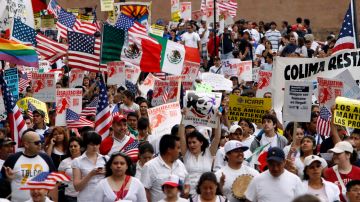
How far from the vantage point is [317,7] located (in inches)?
1642

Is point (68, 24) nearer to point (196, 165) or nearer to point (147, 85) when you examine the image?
point (147, 85)

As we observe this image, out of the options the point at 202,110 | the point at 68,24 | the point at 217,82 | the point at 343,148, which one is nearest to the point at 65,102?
the point at 202,110

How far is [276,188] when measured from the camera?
13.0 metres

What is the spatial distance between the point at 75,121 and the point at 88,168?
485cm

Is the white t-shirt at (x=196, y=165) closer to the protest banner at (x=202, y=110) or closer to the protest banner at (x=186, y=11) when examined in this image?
the protest banner at (x=202, y=110)

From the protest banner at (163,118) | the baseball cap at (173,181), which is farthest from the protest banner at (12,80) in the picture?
the baseball cap at (173,181)

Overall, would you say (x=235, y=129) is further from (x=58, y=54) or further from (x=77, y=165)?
(x=58, y=54)

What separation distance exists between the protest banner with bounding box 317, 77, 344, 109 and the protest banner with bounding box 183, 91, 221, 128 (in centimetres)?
185

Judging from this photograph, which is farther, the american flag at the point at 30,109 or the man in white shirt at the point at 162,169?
the american flag at the point at 30,109

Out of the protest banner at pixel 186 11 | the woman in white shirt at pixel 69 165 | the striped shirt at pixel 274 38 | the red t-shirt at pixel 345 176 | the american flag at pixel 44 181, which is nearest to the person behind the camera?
the american flag at pixel 44 181

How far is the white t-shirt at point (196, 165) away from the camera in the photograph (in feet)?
47.0

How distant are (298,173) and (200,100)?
2268 millimetres

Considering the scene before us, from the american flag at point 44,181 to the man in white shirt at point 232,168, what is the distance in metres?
1.84

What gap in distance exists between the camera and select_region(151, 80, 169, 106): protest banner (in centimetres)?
2091
